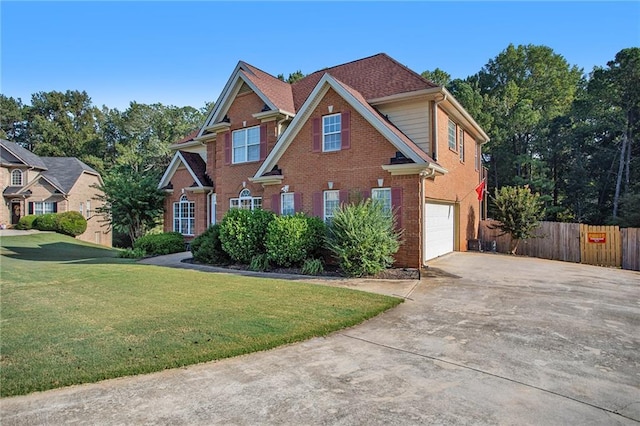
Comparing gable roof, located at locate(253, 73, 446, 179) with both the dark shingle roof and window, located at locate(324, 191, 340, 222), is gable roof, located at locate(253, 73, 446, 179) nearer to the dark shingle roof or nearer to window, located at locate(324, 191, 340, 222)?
window, located at locate(324, 191, 340, 222)

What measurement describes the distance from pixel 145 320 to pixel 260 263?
6997 mm

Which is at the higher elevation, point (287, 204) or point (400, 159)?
point (400, 159)

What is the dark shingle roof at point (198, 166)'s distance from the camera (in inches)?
849

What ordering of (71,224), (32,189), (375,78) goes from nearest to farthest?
(375,78) < (71,224) < (32,189)

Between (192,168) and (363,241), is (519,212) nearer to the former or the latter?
(363,241)

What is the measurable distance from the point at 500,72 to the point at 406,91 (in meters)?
32.9

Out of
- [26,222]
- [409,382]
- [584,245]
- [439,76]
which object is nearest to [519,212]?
[584,245]

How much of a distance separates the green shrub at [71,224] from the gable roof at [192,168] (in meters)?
17.3

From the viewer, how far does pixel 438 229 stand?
15844 mm

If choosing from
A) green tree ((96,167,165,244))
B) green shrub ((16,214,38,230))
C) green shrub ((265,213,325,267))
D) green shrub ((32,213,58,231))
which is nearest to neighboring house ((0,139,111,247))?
green shrub ((16,214,38,230))

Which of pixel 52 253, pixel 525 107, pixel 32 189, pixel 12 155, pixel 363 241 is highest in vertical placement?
pixel 525 107

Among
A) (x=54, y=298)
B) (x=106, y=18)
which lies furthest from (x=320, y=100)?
(x=54, y=298)

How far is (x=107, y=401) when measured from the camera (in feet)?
12.5

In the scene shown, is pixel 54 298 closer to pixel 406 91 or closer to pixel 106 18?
pixel 106 18
